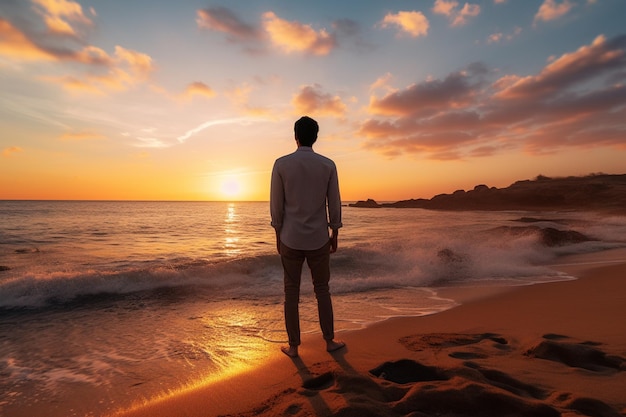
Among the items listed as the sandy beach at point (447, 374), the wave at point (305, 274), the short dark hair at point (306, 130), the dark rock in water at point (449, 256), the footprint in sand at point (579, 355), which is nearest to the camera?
the sandy beach at point (447, 374)

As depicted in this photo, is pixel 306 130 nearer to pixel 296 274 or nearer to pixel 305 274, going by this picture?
pixel 296 274

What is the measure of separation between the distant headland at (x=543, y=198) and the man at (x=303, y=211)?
60477mm

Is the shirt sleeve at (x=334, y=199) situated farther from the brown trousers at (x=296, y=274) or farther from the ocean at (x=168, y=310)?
the ocean at (x=168, y=310)

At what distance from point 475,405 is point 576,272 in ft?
30.7

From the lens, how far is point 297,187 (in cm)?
396

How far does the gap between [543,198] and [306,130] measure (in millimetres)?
77910

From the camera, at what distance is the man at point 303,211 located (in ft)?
13.0

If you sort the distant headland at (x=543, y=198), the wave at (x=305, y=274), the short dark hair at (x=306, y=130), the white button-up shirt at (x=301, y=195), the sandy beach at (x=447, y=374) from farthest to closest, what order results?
the distant headland at (x=543, y=198)
the wave at (x=305, y=274)
the short dark hair at (x=306, y=130)
the white button-up shirt at (x=301, y=195)
the sandy beach at (x=447, y=374)

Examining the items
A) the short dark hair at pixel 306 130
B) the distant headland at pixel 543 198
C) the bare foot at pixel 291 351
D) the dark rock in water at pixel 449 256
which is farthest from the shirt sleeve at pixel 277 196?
the distant headland at pixel 543 198

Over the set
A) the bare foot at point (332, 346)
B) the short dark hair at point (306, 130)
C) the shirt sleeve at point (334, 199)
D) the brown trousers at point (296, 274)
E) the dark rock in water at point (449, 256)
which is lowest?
the dark rock in water at point (449, 256)

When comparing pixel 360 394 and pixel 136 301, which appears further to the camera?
pixel 136 301

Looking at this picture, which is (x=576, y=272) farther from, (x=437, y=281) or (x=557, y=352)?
(x=557, y=352)

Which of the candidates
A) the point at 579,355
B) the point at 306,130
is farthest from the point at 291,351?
the point at 579,355

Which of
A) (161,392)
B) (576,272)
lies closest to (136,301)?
(161,392)
